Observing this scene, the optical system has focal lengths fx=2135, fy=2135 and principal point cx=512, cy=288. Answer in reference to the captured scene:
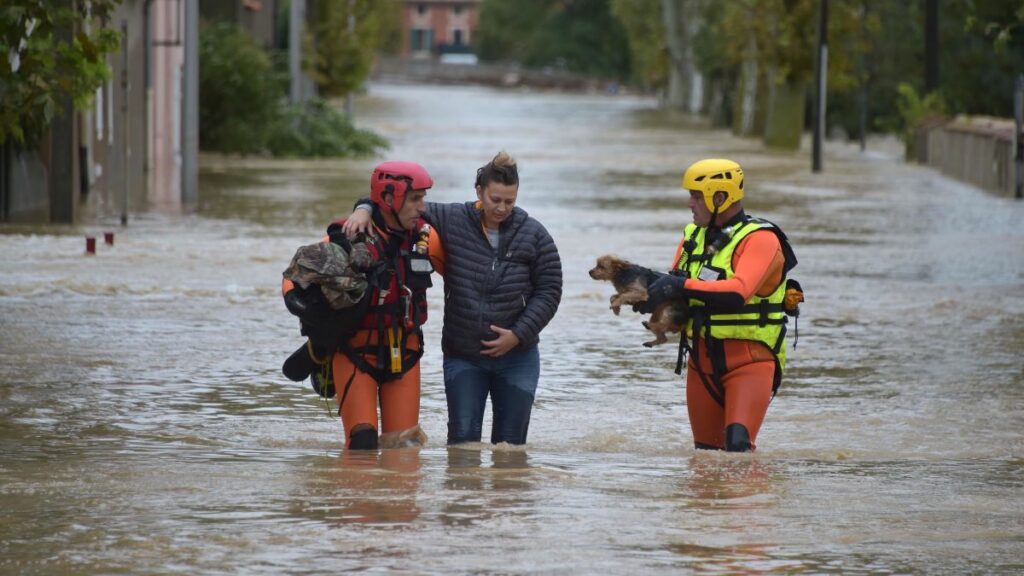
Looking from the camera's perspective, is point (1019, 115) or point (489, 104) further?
point (489, 104)

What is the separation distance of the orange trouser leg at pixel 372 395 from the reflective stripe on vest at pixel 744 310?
1.17 metres

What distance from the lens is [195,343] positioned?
45.4 feet

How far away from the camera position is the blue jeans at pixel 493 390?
28.5 ft

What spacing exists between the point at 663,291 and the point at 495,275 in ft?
2.21

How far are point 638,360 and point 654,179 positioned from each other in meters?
22.8

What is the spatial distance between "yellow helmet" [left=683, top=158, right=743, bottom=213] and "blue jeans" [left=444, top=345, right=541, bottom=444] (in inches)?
37.3

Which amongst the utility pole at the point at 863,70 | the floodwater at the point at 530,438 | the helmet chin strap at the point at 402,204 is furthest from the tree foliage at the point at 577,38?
the helmet chin strap at the point at 402,204

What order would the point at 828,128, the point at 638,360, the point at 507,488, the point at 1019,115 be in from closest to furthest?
the point at 507,488 → the point at 638,360 → the point at 1019,115 → the point at 828,128

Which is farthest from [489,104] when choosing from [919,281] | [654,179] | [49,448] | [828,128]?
[49,448]

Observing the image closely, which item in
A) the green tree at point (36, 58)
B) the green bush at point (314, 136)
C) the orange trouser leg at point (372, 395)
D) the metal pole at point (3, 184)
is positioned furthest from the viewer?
the green bush at point (314, 136)

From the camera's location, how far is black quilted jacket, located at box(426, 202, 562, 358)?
28.0ft

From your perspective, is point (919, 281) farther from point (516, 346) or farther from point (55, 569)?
point (55, 569)

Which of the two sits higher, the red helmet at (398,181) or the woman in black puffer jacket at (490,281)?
the red helmet at (398,181)

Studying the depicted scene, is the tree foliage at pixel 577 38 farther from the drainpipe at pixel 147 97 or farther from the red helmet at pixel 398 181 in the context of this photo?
the red helmet at pixel 398 181
